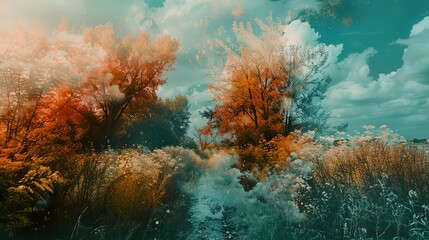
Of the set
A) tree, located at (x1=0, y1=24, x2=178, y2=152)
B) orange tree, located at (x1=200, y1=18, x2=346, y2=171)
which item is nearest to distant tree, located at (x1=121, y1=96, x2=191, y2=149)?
tree, located at (x1=0, y1=24, x2=178, y2=152)

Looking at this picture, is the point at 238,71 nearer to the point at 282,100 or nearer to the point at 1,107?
the point at 282,100

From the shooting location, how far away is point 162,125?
3684 centimetres

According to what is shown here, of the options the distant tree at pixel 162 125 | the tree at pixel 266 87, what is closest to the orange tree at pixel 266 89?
→ the tree at pixel 266 87

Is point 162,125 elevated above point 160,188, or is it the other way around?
point 162,125

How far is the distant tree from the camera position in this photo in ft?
109

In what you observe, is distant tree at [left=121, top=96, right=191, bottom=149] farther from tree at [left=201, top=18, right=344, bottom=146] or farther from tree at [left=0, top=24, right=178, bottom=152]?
tree at [left=201, top=18, right=344, bottom=146]

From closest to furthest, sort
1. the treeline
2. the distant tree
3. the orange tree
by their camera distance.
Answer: the treeline < the orange tree < the distant tree

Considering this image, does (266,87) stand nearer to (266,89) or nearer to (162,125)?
(266,89)

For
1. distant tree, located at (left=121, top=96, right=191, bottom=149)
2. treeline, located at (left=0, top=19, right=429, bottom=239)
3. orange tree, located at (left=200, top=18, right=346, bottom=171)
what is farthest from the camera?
distant tree, located at (left=121, top=96, right=191, bottom=149)

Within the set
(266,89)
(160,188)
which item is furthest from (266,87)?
(160,188)

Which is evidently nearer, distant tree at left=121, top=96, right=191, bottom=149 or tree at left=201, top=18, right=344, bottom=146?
tree at left=201, top=18, right=344, bottom=146

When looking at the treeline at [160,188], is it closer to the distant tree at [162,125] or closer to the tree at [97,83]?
the tree at [97,83]

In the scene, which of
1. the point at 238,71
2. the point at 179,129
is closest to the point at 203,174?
the point at 238,71

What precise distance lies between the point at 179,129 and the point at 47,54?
3416 cm
